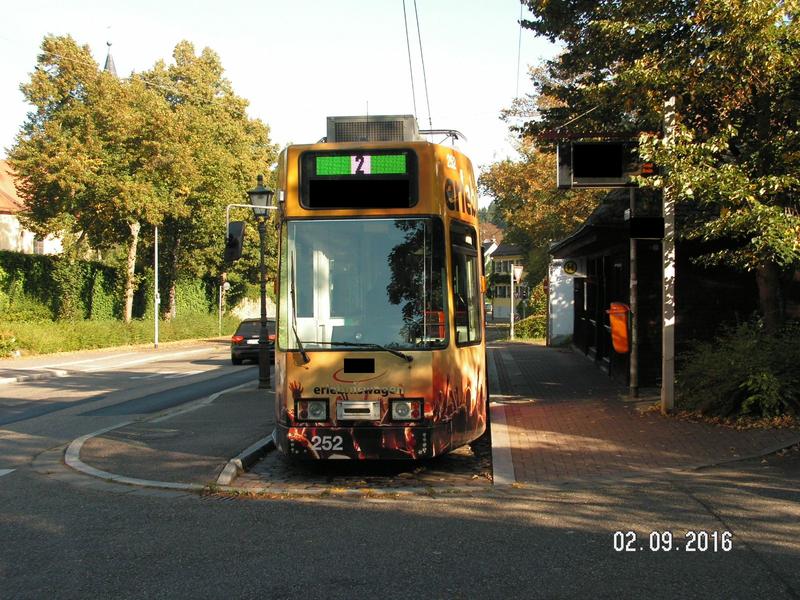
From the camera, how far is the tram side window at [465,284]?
8.04m

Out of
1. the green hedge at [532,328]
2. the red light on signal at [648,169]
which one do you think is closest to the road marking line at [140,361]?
the green hedge at [532,328]

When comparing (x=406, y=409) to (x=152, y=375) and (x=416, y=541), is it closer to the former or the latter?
(x=416, y=541)

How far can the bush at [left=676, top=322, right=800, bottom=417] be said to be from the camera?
996 cm

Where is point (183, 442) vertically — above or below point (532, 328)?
below

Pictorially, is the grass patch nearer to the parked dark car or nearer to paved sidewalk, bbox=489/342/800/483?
the parked dark car

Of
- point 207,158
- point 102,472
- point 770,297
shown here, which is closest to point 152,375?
point 102,472

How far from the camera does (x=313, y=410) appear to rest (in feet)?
25.4

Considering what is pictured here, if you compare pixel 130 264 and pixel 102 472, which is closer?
pixel 102 472

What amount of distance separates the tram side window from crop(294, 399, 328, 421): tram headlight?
147 centimetres

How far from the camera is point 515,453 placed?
913 centimetres

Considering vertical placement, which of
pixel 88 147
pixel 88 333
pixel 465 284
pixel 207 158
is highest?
pixel 207 158

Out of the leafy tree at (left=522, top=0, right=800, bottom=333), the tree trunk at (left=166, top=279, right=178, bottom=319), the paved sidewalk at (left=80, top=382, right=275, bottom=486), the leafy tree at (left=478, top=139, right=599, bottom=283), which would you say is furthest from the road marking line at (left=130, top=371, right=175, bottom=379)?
the tree trunk at (left=166, top=279, right=178, bottom=319)

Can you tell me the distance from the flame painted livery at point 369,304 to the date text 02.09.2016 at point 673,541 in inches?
91.8

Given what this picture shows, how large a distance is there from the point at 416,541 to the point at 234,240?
5443 mm
